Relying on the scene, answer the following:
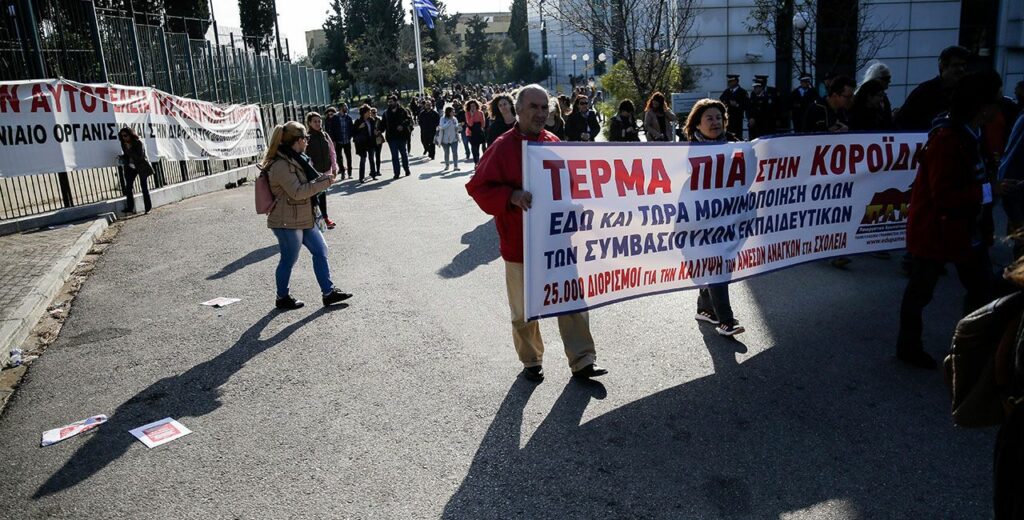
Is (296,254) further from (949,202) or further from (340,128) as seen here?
(340,128)

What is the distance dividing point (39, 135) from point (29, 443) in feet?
31.2

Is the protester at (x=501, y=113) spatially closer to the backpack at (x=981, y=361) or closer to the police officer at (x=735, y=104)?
the police officer at (x=735, y=104)

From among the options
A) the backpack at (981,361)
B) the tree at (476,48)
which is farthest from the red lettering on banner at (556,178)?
the tree at (476,48)

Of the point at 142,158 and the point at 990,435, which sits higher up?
the point at 142,158

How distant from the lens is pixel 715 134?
5715mm

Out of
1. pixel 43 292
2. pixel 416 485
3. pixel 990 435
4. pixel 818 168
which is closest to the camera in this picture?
pixel 416 485

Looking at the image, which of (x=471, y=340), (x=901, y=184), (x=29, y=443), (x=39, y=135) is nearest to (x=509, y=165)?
(x=471, y=340)

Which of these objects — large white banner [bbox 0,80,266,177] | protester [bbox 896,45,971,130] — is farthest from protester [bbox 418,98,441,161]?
protester [bbox 896,45,971,130]

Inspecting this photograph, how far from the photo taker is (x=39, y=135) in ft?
40.6

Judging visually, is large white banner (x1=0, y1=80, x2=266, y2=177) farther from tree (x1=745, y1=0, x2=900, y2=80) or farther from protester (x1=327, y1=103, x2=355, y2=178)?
tree (x1=745, y1=0, x2=900, y2=80)

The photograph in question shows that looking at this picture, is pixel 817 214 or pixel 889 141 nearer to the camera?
pixel 817 214

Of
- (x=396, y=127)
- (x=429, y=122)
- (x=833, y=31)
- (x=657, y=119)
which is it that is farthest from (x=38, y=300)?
(x=833, y=31)

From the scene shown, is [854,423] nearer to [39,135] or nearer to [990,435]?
[990,435]

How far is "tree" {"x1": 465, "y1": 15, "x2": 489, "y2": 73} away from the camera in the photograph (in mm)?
116688
